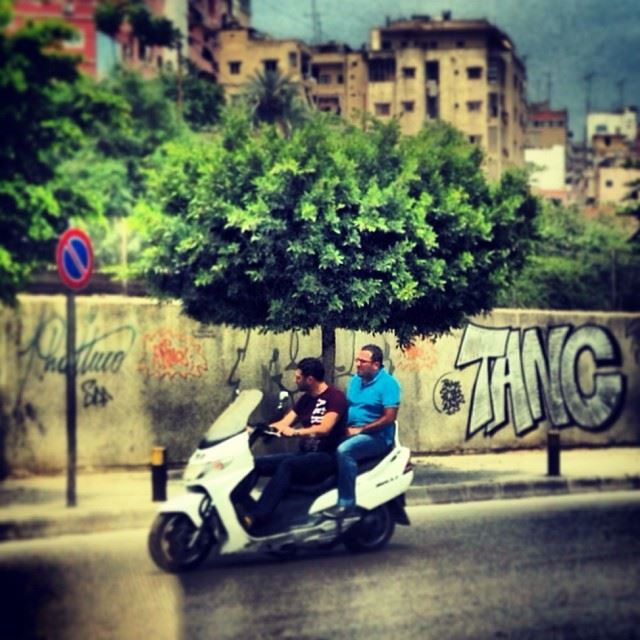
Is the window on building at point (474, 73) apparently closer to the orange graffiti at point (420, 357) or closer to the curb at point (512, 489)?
the orange graffiti at point (420, 357)

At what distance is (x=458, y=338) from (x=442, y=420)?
59 cm

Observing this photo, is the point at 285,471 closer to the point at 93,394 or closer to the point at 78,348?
the point at 93,394

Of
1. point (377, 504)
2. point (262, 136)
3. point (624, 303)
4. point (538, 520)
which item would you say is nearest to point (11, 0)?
point (262, 136)

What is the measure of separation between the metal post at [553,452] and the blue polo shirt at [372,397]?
206cm

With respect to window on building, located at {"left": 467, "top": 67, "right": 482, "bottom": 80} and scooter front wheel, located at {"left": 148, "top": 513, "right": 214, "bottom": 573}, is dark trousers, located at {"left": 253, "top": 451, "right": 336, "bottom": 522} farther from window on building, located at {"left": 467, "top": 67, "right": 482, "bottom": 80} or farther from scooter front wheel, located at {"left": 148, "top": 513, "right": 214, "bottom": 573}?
window on building, located at {"left": 467, "top": 67, "right": 482, "bottom": 80}

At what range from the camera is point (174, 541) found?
584 centimetres

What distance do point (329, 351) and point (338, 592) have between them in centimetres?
153

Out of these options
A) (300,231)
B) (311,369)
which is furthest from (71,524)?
(300,231)

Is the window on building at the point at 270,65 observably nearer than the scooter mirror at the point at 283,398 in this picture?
No

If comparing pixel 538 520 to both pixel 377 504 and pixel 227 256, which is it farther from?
pixel 227 256

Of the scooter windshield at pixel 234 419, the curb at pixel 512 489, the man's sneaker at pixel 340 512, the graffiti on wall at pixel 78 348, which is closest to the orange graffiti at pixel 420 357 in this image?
the curb at pixel 512 489

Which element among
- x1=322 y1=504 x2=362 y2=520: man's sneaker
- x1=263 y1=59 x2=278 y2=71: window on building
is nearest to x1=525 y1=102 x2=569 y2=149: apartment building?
x1=263 y1=59 x2=278 y2=71: window on building

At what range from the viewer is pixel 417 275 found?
697 centimetres

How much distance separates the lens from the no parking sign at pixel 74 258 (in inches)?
209
